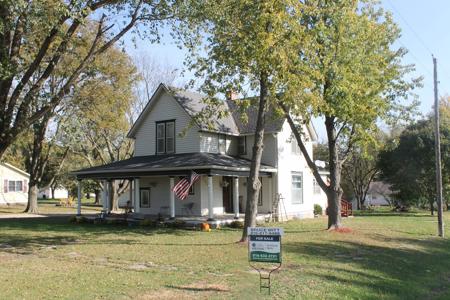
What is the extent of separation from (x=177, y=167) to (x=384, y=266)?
1296 cm

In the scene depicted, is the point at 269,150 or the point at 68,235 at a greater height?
the point at 269,150

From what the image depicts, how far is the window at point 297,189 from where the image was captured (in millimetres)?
32500

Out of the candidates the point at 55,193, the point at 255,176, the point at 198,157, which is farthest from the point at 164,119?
the point at 55,193

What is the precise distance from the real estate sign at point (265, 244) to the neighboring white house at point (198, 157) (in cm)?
1692

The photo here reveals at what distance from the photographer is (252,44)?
16766 mm

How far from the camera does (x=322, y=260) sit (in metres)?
15.1

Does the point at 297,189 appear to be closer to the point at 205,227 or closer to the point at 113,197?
the point at 205,227

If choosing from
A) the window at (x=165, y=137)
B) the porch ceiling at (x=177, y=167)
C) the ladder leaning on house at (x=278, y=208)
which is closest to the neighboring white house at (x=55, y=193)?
the window at (x=165, y=137)

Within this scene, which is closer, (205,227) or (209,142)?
(205,227)

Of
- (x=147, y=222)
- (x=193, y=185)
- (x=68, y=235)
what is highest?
(x=193, y=185)

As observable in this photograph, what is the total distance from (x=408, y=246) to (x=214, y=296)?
40.3ft

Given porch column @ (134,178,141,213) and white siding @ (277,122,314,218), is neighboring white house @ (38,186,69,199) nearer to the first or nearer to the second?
porch column @ (134,178,141,213)

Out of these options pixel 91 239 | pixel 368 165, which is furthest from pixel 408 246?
pixel 368 165

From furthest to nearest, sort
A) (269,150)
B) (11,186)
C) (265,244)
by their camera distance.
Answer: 1. (11,186)
2. (269,150)
3. (265,244)
